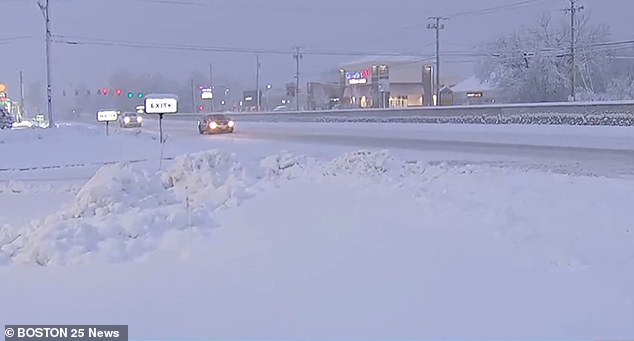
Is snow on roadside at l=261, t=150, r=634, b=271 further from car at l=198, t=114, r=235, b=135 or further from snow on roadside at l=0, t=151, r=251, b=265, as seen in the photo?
car at l=198, t=114, r=235, b=135

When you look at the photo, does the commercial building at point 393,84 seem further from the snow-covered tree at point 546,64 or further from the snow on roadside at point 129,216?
the snow on roadside at point 129,216

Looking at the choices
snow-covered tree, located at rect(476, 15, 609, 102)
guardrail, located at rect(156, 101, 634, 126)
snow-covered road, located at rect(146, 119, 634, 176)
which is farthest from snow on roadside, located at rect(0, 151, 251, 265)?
snow-covered tree, located at rect(476, 15, 609, 102)

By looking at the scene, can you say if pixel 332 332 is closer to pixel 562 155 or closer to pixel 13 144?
pixel 562 155

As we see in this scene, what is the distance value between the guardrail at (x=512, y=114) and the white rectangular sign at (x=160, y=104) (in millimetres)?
20177

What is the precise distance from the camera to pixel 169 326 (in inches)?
225

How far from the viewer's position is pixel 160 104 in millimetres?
17031

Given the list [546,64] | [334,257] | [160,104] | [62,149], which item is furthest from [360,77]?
[334,257]

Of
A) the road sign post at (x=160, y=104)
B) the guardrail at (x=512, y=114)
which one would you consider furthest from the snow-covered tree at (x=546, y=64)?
the road sign post at (x=160, y=104)

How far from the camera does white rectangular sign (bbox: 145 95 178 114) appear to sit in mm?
16922

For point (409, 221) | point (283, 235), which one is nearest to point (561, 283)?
point (409, 221)

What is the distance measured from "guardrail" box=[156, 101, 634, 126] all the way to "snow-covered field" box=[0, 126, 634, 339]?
1949 centimetres

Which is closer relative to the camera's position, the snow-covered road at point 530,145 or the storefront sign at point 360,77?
the snow-covered road at point 530,145

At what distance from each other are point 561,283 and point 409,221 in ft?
9.00

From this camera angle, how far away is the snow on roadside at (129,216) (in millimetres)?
8352
